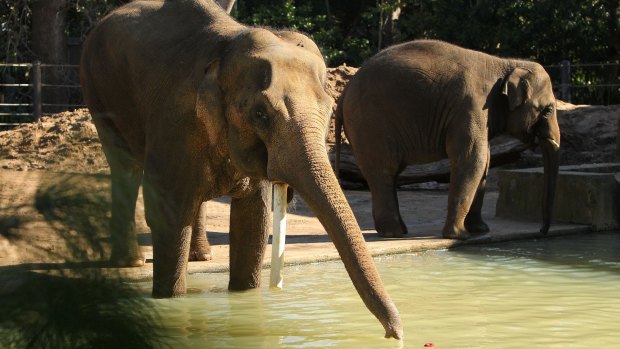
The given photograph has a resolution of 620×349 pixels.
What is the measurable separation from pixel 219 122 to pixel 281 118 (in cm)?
67


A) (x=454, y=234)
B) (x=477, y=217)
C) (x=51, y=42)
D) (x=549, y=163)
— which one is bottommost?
(x=454, y=234)

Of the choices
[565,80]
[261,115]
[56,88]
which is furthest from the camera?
[56,88]

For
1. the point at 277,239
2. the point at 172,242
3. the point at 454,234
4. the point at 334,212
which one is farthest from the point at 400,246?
the point at 334,212

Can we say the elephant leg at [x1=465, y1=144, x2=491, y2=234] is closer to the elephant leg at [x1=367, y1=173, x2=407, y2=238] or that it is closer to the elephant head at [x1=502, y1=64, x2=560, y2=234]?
the elephant head at [x1=502, y1=64, x2=560, y2=234]

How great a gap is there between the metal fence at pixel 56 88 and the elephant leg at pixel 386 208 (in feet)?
29.3

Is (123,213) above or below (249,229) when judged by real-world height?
above

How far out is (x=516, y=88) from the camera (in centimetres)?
1023

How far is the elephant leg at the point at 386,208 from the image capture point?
992 cm

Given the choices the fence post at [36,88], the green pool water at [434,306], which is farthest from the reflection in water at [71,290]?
the fence post at [36,88]

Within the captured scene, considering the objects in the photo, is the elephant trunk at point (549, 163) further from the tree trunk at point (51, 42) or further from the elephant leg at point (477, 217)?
the tree trunk at point (51, 42)

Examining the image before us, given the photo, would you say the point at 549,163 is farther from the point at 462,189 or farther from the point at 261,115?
the point at 261,115

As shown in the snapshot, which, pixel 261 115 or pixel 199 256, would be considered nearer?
pixel 261 115

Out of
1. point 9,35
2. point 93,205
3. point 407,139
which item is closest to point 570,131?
point 407,139

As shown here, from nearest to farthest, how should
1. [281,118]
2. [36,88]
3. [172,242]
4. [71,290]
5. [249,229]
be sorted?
[71,290] < [281,118] < [172,242] < [249,229] < [36,88]
